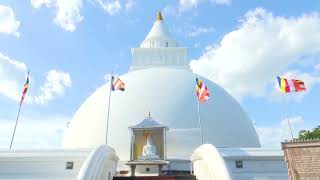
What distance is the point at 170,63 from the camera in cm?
3497

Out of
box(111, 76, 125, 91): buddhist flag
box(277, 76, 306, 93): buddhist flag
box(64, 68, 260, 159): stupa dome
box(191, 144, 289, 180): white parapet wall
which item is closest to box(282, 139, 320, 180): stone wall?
box(191, 144, 289, 180): white parapet wall

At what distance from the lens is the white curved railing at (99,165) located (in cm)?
1345

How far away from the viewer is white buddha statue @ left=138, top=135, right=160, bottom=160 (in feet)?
71.9

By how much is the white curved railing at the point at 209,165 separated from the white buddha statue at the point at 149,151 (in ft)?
11.3

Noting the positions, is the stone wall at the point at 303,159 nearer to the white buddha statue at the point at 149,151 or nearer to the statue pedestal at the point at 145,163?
the statue pedestal at the point at 145,163

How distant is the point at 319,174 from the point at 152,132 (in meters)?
12.1

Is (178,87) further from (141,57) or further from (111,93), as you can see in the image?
(141,57)

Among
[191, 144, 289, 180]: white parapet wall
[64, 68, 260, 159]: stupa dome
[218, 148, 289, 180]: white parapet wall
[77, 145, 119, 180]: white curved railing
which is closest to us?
[77, 145, 119, 180]: white curved railing

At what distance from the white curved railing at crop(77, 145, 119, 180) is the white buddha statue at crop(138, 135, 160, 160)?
3713 millimetres

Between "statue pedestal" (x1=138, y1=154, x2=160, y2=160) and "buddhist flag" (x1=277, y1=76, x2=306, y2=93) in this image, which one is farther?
"statue pedestal" (x1=138, y1=154, x2=160, y2=160)

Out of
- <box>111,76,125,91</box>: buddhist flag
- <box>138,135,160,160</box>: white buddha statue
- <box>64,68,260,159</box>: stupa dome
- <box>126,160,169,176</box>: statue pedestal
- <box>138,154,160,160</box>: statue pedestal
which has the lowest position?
<box>126,160,169,176</box>: statue pedestal

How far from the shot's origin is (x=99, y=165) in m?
14.6

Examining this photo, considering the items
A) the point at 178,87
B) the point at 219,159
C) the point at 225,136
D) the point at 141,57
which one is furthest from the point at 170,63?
the point at 219,159

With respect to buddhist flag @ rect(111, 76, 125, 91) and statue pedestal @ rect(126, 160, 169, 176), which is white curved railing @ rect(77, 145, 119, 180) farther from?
buddhist flag @ rect(111, 76, 125, 91)
